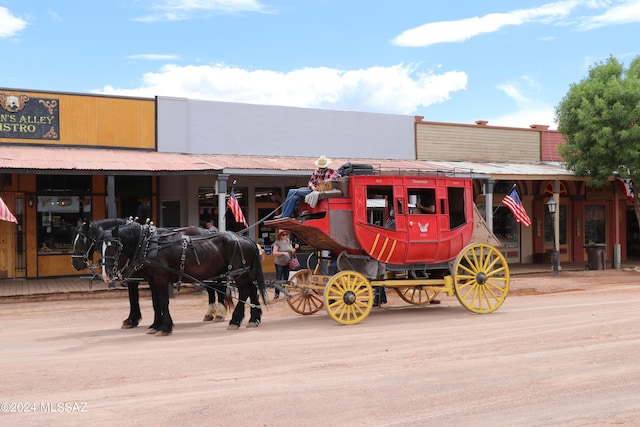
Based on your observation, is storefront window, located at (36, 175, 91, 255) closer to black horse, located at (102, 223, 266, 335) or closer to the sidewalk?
the sidewalk

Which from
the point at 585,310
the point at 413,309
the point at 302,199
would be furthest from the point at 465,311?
the point at 302,199

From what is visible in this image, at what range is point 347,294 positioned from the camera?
414 inches

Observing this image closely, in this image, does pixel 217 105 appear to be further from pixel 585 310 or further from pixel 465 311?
pixel 585 310

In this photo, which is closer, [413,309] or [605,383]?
[605,383]

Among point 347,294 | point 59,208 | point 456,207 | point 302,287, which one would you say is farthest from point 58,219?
point 456,207

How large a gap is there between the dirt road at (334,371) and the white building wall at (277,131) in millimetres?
8053

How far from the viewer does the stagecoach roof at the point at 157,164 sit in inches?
567

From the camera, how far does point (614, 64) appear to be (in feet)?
67.8

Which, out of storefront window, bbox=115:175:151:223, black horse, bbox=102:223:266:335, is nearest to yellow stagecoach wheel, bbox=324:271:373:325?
black horse, bbox=102:223:266:335

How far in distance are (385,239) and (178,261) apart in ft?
11.2

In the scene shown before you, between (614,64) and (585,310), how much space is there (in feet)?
38.8

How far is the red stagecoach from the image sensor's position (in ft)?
35.0

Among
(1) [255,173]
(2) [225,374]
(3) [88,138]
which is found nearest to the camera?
(2) [225,374]

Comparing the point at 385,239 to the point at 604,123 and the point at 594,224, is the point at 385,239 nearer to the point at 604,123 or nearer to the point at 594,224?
the point at 604,123
